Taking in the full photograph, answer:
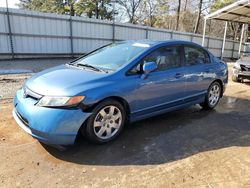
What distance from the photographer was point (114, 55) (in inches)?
165

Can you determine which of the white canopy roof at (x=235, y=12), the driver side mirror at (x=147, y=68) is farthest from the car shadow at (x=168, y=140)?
the white canopy roof at (x=235, y=12)

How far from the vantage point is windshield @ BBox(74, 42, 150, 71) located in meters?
3.91

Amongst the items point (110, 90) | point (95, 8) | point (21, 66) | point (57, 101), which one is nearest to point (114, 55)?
point (110, 90)

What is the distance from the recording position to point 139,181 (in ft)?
9.02

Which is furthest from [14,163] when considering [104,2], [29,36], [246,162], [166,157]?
[104,2]

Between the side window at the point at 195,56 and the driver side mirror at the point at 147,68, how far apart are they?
3.84ft

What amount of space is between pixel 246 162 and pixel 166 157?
1093mm

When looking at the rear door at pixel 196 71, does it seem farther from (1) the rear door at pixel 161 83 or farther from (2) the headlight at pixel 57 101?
(2) the headlight at pixel 57 101

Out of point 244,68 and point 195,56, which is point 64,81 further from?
point 244,68

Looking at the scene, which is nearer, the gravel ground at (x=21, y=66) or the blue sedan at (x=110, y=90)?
the blue sedan at (x=110, y=90)

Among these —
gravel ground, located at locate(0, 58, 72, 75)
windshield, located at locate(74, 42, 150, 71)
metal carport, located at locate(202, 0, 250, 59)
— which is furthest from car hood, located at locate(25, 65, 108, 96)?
metal carport, located at locate(202, 0, 250, 59)

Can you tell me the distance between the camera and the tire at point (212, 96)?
212 inches

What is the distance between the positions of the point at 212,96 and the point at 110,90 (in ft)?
10.2

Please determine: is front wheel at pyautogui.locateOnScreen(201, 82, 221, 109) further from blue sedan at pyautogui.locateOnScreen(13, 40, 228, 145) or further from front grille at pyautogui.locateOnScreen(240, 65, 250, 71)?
front grille at pyautogui.locateOnScreen(240, 65, 250, 71)
